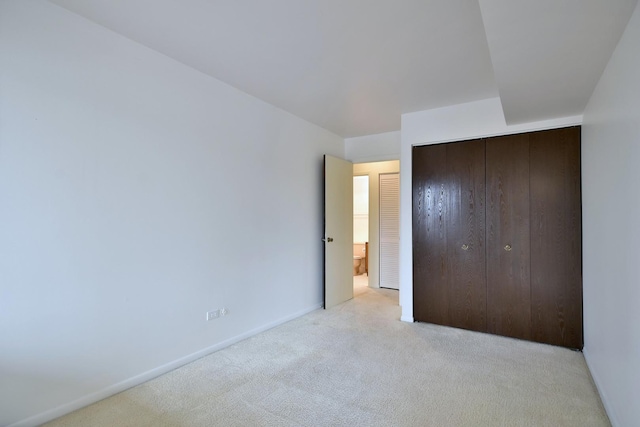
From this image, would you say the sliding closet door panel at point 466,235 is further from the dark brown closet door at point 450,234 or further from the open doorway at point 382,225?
the open doorway at point 382,225

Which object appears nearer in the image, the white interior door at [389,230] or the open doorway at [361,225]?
the white interior door at [389,230]

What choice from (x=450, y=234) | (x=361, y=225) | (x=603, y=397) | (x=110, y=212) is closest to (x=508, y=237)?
(x=450, y=234)

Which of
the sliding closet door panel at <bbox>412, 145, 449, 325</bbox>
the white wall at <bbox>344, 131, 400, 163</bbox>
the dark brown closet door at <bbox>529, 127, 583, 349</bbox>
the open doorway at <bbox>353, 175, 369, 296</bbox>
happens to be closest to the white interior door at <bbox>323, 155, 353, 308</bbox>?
the white wall at <bbox>344, 131, 400, 163</bbox>

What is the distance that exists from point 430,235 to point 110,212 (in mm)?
3148

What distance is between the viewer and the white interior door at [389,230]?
5633 millimetres

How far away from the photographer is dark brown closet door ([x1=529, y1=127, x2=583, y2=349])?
10.1ft

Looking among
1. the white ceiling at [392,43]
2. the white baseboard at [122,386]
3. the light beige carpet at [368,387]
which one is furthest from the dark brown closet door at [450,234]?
the white baseboard at [122,386]

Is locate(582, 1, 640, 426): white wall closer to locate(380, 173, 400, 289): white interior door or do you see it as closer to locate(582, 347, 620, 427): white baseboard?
locate(582, 347, 620, 427): white baseboard

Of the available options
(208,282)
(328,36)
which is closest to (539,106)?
(328,36)

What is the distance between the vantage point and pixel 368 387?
7.80 ft

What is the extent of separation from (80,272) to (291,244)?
2.26 meters

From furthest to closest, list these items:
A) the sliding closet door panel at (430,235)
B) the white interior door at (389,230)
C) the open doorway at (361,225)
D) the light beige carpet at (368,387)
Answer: the open doorway at (361,225) → the white interior door at (389,230) → the sliding closet door panel at (430,235) → the light beige carpet at (368,387)

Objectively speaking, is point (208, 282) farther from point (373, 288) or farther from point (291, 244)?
point (373, 288)

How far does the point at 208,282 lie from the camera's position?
9.74 feet
